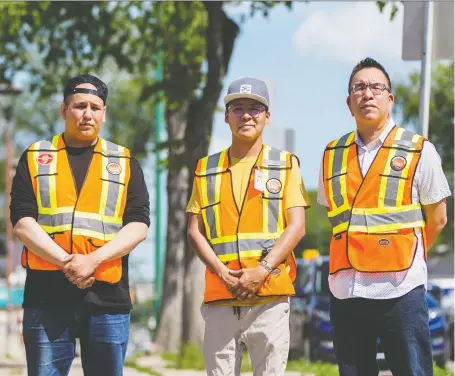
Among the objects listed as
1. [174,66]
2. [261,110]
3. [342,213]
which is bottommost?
[342,213]

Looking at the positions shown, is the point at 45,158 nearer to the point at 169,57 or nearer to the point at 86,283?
the point at 86,283

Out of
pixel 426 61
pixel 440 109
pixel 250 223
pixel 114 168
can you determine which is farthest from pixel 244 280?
pixel 440 109

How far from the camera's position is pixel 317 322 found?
17047 millimetres

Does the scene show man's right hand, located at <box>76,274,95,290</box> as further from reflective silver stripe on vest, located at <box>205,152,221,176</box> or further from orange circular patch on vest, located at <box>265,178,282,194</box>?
orange circular patch on vest, located at <box>265,178,282,194</box>

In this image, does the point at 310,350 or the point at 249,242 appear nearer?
the point at 249,242

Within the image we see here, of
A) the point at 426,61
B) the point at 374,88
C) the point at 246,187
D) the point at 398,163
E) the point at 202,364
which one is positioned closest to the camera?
the point at 398,163

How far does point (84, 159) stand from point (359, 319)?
67.0 inches

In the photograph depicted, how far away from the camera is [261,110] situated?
241 inches

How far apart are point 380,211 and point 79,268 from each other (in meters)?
1.58

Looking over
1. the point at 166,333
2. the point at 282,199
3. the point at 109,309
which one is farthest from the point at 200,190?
the point at 166,333

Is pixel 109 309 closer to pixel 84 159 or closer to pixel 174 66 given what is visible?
pixel 84 159

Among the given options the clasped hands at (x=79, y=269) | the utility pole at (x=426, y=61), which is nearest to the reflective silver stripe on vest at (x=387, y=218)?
the clasped hands at (x=79, y=269)

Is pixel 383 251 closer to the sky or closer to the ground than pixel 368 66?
closer to the ground

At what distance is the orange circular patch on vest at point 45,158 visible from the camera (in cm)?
601
